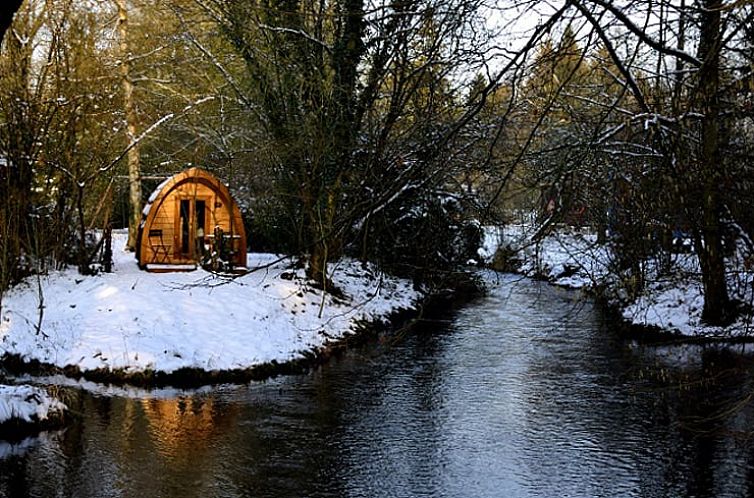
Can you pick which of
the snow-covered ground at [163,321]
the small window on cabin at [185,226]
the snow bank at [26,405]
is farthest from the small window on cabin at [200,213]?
the snow bank at [26,405]

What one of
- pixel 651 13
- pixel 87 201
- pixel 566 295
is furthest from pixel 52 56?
pixel 651 13

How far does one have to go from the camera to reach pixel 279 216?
2098 cm

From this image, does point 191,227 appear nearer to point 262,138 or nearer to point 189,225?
point 189,225

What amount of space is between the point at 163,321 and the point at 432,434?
6.34 metres

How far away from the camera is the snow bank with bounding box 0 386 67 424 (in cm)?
1082

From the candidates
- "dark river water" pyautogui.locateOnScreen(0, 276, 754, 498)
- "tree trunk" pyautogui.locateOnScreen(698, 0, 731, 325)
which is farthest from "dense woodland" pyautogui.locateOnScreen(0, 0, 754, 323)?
"dark river water" pyautogui.locateOnScreen(0, 276, 754, 498)

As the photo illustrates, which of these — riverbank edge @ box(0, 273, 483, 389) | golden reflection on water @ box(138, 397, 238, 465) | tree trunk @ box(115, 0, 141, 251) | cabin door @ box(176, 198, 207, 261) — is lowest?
golden reflection on water @ box(138, 397, 238, 465)

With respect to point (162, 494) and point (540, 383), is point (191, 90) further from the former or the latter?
point (162, 494)

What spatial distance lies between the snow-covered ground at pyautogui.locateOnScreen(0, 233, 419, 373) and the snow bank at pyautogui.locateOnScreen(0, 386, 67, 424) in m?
2.64

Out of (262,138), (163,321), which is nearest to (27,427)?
(163,321)

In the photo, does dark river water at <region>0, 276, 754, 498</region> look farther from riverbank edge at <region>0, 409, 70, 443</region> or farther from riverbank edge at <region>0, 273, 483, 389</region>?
riverbank edge at <region>0, 273, 483, 389</region>

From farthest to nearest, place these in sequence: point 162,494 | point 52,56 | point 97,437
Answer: point 52,56 < point 97,437 < point 162,494

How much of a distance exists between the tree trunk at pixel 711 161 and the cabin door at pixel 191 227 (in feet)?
37.1

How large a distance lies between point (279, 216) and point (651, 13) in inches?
655
